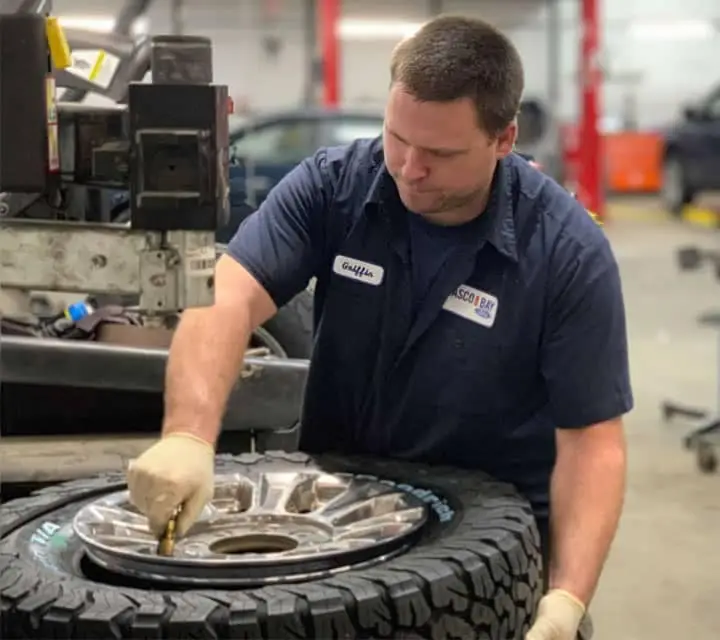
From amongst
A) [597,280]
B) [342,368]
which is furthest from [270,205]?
[597,280]

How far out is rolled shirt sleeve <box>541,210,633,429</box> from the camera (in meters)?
1.77

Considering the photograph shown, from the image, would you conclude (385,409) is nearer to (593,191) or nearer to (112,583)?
(112,583)

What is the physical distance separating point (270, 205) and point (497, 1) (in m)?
15.1

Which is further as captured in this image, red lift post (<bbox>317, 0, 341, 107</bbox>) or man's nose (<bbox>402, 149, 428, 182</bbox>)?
red lift post (<bbox>317, 0, 341, 107</bbox>)

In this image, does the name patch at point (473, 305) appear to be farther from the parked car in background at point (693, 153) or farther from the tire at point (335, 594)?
the parked car in background at point (693, 153)

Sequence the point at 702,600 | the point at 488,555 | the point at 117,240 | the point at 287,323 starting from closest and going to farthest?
the point at 117,240
the point at 488,555
the point at 287,323
the point at 702,600

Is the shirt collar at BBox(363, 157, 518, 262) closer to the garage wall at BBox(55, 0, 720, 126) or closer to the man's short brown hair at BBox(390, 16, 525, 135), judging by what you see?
the man's short brown hair at BBox(390, 16, 525, 135)

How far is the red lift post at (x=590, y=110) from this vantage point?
11.8 meters

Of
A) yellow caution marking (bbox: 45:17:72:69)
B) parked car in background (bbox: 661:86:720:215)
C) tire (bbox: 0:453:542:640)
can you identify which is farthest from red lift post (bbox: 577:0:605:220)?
yellow caution marking (bbox: 45:17:72:69)

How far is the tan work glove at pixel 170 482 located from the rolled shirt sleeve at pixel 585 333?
0.54 m

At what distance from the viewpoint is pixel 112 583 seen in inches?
60.6

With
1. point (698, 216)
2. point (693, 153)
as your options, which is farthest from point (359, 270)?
point (698, 216)

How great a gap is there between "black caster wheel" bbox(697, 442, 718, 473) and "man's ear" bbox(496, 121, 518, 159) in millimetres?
2852

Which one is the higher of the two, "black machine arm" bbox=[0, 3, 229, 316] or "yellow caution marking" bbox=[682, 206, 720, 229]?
"black machine arm" bbox=[0, 3, 229, 316]
